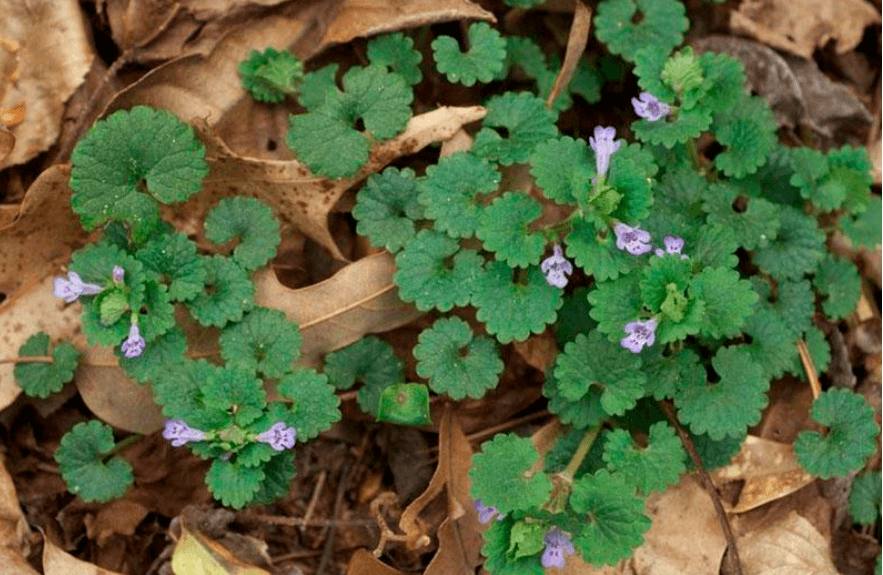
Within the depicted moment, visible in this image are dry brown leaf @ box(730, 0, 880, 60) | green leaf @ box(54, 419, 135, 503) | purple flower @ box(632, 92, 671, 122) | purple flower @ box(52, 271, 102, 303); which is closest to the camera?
purple flower @ box(52, 271, 102, 303)

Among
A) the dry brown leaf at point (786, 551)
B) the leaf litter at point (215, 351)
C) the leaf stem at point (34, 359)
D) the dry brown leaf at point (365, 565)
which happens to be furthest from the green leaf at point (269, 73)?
the dry brown leaf at point (786, 551)

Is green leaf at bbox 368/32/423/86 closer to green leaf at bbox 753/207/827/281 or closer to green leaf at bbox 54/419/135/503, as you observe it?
green leaf at bbox 753/207/827/281

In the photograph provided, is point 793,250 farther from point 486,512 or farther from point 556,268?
point 486,512

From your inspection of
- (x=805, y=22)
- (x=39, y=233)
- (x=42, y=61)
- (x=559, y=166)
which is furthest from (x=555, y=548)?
(x=805, y=22)

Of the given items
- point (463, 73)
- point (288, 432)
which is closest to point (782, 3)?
point (463, 73)

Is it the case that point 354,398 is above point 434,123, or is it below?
below

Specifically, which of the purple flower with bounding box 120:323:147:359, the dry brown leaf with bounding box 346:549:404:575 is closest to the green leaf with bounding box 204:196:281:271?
the purple flower with bounding box 120:323:147:359

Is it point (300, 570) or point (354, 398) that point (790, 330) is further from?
point (300, 570)
